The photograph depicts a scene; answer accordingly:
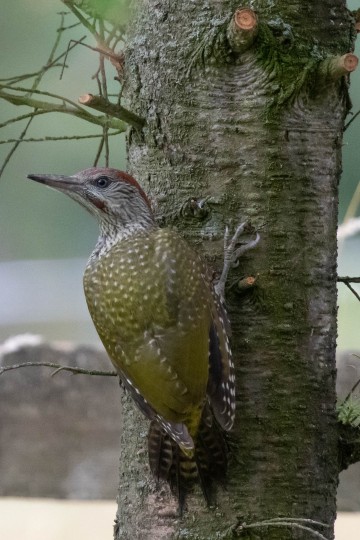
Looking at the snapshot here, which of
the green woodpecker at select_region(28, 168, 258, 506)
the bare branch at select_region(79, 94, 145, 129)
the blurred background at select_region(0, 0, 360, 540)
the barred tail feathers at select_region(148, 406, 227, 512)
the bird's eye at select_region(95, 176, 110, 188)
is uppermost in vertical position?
the blurred background at select_region(0, 0, 360, 540)

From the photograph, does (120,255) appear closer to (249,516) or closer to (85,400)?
(249,516)

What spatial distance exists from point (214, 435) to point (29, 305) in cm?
498

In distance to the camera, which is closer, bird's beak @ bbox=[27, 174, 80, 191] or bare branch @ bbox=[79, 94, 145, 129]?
bare branch @ bbox=[79, 94, 145, 129]

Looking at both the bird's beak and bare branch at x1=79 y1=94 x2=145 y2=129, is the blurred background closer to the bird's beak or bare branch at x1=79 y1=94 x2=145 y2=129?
the bird's beak

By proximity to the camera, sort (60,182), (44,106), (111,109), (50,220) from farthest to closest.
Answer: (50,220) → (60,182) → (44,106) → (111,109)

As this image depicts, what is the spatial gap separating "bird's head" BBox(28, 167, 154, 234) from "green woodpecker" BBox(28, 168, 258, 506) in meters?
0.03

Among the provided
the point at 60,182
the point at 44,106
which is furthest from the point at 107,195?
the point at 44,106

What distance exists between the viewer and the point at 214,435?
2.39 m

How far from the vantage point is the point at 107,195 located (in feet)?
9.48

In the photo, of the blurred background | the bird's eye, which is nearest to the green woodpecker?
the bird's eye

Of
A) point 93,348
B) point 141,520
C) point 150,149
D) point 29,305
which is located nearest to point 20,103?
point 150,149

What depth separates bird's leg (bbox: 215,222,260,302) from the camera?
240cm

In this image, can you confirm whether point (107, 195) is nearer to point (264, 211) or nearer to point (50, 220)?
point (264, 211)

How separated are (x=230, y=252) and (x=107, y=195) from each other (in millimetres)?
614
